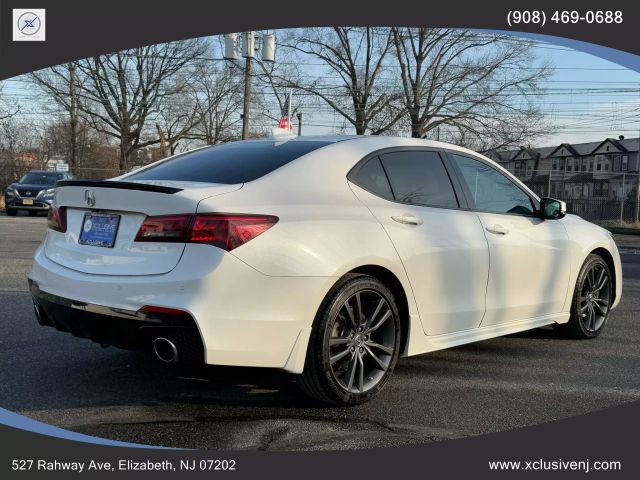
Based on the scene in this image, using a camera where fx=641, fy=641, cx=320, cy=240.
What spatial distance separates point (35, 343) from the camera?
16.3 feet

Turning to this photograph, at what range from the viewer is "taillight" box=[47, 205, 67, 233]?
383 cm

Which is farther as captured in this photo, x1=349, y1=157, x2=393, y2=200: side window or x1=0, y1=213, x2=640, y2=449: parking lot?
x1=349, y1=157, x2=393, y2=200: side window

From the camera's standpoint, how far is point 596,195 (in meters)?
28.7

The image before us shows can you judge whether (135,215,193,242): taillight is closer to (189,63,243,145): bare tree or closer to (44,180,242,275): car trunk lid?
(44,180,242,275): car trunk lid

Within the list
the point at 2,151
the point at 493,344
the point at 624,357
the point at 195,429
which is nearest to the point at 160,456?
the point at 195,429

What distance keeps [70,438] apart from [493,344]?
3621 millimetres

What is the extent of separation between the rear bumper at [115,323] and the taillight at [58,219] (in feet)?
1.33

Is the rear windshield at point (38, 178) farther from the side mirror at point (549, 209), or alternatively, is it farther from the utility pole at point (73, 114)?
the utility pole at point (73, 114)

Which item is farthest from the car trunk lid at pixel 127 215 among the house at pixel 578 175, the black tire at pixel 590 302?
the house at pixel 578 175

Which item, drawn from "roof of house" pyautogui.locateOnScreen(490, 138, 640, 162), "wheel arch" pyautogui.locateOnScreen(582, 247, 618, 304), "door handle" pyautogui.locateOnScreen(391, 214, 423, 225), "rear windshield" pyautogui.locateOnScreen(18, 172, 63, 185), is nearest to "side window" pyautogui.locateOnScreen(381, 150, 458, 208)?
"door handle" pyautogui.locateOnScreen(391, 214, 423, 225)

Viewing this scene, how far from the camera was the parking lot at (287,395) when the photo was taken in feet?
11.1

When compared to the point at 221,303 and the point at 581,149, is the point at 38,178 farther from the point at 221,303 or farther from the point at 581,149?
the point at 581,149

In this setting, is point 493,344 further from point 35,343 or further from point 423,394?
point 35,343

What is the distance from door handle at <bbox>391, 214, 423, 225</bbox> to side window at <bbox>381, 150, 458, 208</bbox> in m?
0.13
